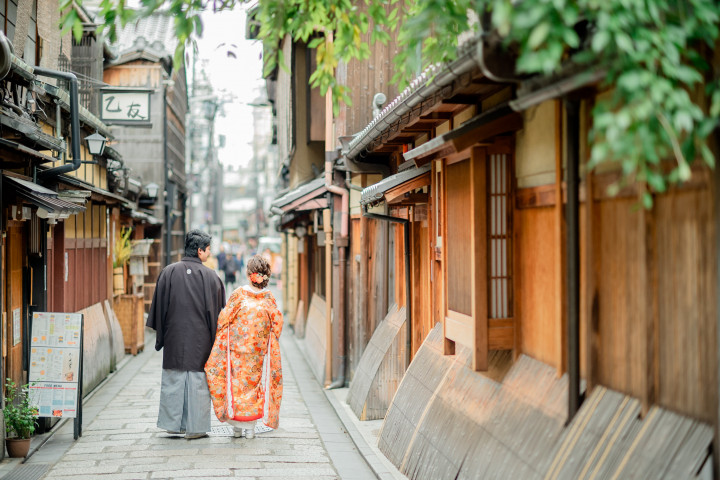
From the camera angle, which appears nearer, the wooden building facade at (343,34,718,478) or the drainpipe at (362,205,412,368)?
the wooden building facade at (343,34,718,478)

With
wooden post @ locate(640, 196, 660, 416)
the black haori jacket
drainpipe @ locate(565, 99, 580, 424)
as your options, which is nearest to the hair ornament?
the black haori jacket

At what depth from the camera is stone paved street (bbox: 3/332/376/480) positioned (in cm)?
821

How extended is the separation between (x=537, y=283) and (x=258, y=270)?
4.44 metres

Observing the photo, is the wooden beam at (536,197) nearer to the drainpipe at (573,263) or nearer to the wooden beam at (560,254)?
the wooden beam at (560,254)

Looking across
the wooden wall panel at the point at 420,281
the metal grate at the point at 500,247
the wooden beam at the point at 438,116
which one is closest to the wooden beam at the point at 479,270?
the metal grate at the point at 500,247

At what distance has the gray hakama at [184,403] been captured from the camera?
31.9 feet

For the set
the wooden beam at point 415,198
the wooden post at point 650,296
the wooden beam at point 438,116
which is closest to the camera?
the wooden post at point 650,296

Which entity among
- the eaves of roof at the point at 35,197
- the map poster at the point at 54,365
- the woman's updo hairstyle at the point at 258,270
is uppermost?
the eaves of roof at the point at 35,197

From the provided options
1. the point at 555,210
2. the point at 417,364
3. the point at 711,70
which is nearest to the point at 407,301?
the point at 417,364

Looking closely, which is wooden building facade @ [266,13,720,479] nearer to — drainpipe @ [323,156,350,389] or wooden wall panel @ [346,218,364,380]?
wooden wall panel @ [346,218,364,380]

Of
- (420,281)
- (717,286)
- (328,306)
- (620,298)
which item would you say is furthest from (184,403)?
(717,286)

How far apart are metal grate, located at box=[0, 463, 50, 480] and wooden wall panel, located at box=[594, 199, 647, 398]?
5535 millimetres

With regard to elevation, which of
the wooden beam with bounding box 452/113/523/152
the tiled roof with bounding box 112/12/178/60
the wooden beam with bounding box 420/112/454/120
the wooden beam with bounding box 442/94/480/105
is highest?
the tiled roof with bounding box 112/12/178/60

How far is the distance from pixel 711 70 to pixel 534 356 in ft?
9.45
